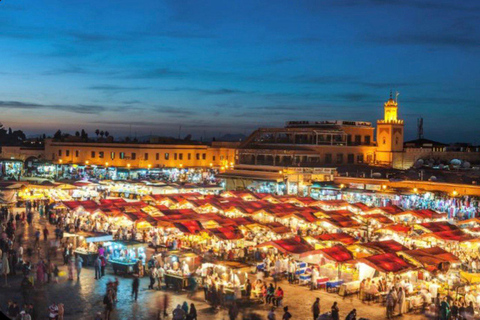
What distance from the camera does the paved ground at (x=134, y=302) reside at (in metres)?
15.8

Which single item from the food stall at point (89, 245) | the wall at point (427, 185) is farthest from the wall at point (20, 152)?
the food stall at point (89, 245)

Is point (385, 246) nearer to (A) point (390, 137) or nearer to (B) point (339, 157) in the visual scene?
(B) point (339, 157)

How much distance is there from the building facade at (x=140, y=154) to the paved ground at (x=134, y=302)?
45.3 m

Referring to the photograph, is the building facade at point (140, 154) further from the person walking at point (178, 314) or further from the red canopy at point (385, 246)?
the person walking at point (178, 314)

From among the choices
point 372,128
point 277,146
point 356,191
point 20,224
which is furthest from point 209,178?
point 20,224

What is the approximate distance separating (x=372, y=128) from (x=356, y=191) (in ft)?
81.2

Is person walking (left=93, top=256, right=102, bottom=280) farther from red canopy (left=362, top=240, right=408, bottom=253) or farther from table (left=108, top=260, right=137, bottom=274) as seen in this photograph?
red canopy (left=362, top=240, right=408, bottom=253)

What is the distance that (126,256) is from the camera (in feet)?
68.1

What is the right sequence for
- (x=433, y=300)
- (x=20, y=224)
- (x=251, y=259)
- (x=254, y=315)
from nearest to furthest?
(x=254, y=315) → (x=433, y=300) → (x=251, y=259) → (x=20, y=224)

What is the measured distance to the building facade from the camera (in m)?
64.2

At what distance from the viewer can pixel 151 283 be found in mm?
18578

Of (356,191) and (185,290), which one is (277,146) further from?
(185,290)

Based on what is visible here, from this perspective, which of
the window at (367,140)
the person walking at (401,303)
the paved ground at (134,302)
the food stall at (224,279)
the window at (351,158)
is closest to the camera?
the paved ground at (134,302)

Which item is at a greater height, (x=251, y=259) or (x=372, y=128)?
(x=372, y=128)
